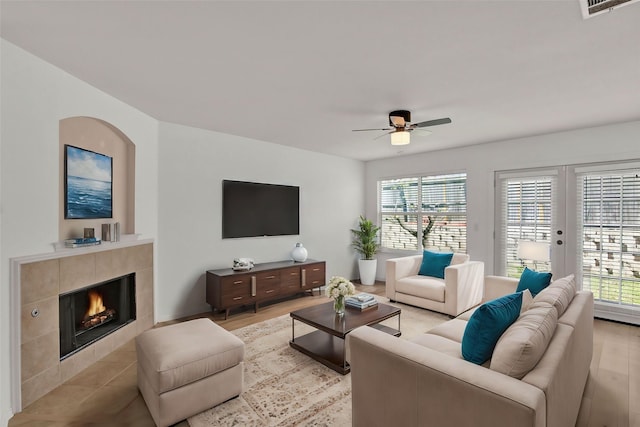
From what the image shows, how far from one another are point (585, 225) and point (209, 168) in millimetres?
5049

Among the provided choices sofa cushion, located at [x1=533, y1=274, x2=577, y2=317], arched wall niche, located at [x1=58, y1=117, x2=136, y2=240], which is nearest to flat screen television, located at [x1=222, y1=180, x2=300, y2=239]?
arched wall niche, located at [x1=58, y1=117, x2=136, y2=240]

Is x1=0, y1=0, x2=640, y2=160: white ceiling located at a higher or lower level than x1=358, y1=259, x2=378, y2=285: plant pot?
higher

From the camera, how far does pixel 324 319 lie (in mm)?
3043

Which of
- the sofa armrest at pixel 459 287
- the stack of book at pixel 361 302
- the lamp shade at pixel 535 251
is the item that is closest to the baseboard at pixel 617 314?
the lamp shade at pixel 535 251

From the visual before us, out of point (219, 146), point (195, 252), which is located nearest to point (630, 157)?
point (219, 146)

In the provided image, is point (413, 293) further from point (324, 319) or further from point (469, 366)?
point (469, 366)

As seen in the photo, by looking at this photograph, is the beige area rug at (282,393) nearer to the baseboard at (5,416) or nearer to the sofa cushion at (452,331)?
Answer: the sofa cushion at (452,331)

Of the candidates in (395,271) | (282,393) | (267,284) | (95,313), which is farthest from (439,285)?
(95,313)

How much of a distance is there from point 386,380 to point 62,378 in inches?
102

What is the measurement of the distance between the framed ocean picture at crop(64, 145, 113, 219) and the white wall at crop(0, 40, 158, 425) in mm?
191

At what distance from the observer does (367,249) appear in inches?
245

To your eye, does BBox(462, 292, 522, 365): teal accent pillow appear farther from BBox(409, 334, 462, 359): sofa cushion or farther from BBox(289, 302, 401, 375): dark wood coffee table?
BBox(289, 302, 401, 375): dark wood coffee table

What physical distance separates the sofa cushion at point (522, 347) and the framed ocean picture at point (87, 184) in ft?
10.7

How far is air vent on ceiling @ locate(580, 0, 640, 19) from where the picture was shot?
163 cm
